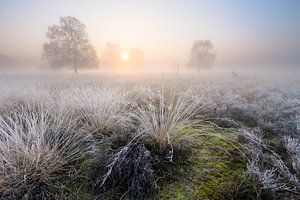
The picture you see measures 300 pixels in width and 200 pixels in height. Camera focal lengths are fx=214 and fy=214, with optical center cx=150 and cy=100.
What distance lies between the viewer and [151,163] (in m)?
2.45

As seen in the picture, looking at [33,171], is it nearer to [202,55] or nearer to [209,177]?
[209,177]

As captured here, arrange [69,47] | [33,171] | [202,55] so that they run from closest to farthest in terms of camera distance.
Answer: [33,171] → [69,47] → [202,55]

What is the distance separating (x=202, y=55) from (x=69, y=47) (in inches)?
1005

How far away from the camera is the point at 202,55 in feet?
128

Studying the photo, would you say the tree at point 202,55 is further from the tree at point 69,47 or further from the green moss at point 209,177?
the green moss at point 209,177

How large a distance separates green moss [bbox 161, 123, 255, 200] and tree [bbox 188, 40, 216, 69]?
37261 mm

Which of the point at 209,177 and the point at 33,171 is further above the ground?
the point at 33,171

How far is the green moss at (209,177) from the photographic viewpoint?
215cm

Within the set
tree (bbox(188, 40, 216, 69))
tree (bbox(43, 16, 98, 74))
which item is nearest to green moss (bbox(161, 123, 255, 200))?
tree (bbox(43, 16, 98, 74))

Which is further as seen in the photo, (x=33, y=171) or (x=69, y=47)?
(x=69, y=47)

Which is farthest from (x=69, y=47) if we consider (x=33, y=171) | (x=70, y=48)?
(x=33, y=171)

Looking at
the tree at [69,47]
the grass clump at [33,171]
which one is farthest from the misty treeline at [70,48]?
the grass clump at [33,171]

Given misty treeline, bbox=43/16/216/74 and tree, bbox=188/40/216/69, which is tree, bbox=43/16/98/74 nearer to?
misty treeline, bbox=43/16/216/74

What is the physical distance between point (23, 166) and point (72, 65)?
67.8 feet
